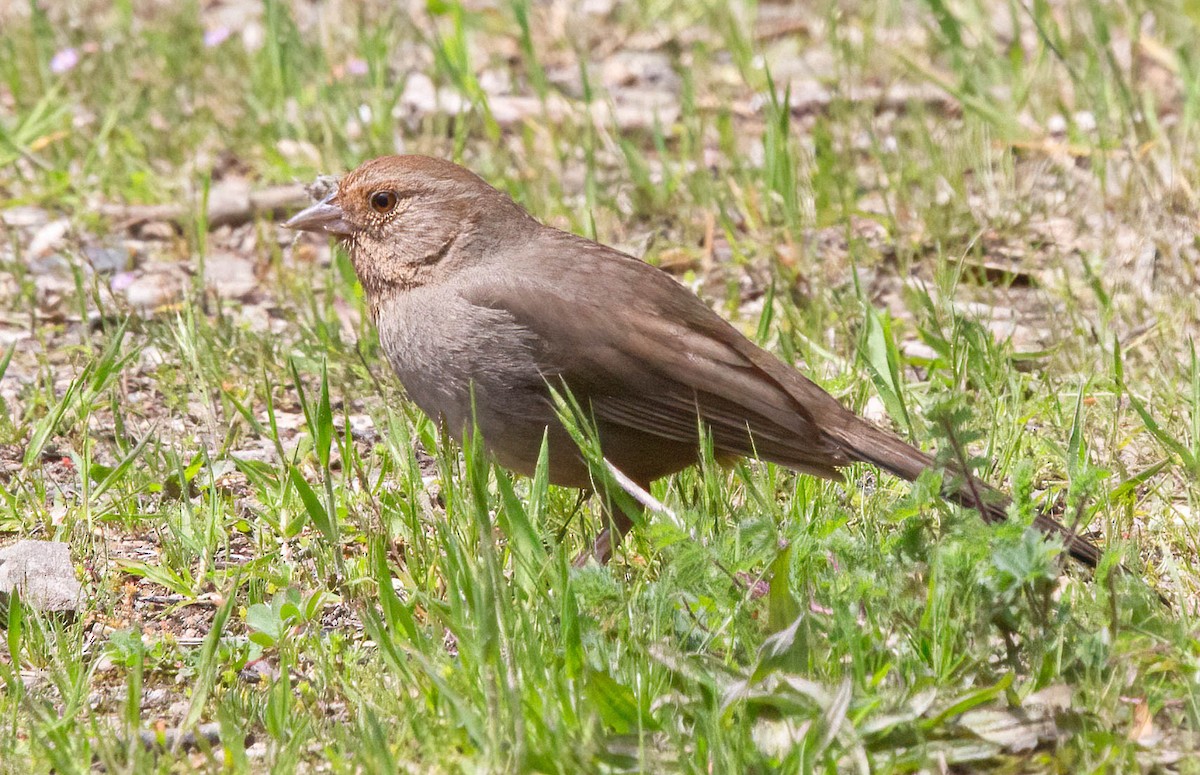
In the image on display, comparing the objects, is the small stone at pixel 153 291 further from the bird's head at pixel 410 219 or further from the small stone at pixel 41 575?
the small stone at pixel 41 575

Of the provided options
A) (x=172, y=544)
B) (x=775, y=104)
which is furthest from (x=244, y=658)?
(x=775, y=104)

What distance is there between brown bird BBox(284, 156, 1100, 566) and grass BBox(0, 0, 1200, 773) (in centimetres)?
15

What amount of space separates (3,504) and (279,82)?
302 cm

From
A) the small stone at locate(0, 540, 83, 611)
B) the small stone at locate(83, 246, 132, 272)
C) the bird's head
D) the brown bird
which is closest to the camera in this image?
the small stone at locate(0, 540, 83, 611)

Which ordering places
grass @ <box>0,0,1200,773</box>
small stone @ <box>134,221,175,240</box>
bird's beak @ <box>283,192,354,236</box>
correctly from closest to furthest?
grass @ <box>0,0,1200,773</box>
bird's beak @ <box>283,192,354,236</box>
small stone @ <box>134,221,175,240</box>

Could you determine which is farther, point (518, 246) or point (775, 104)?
point (775, 104)

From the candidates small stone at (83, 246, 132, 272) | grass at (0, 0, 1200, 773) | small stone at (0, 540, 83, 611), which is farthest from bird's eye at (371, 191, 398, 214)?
small stone at (83, 246, 132, 272)

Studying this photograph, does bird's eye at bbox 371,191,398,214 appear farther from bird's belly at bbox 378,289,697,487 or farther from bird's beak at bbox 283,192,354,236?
bird's belly at bbox 378,289,697,487

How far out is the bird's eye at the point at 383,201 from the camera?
458 centimetres

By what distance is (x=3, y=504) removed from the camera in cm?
428

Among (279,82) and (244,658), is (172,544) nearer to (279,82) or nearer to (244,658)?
(244,658)

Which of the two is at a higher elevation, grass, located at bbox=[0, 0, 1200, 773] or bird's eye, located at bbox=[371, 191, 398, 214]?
bird's eye, located at bbox=[371, 191, 398, 214]

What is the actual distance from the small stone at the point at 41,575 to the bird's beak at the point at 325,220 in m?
1.21

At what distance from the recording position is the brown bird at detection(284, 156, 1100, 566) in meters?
4.06
